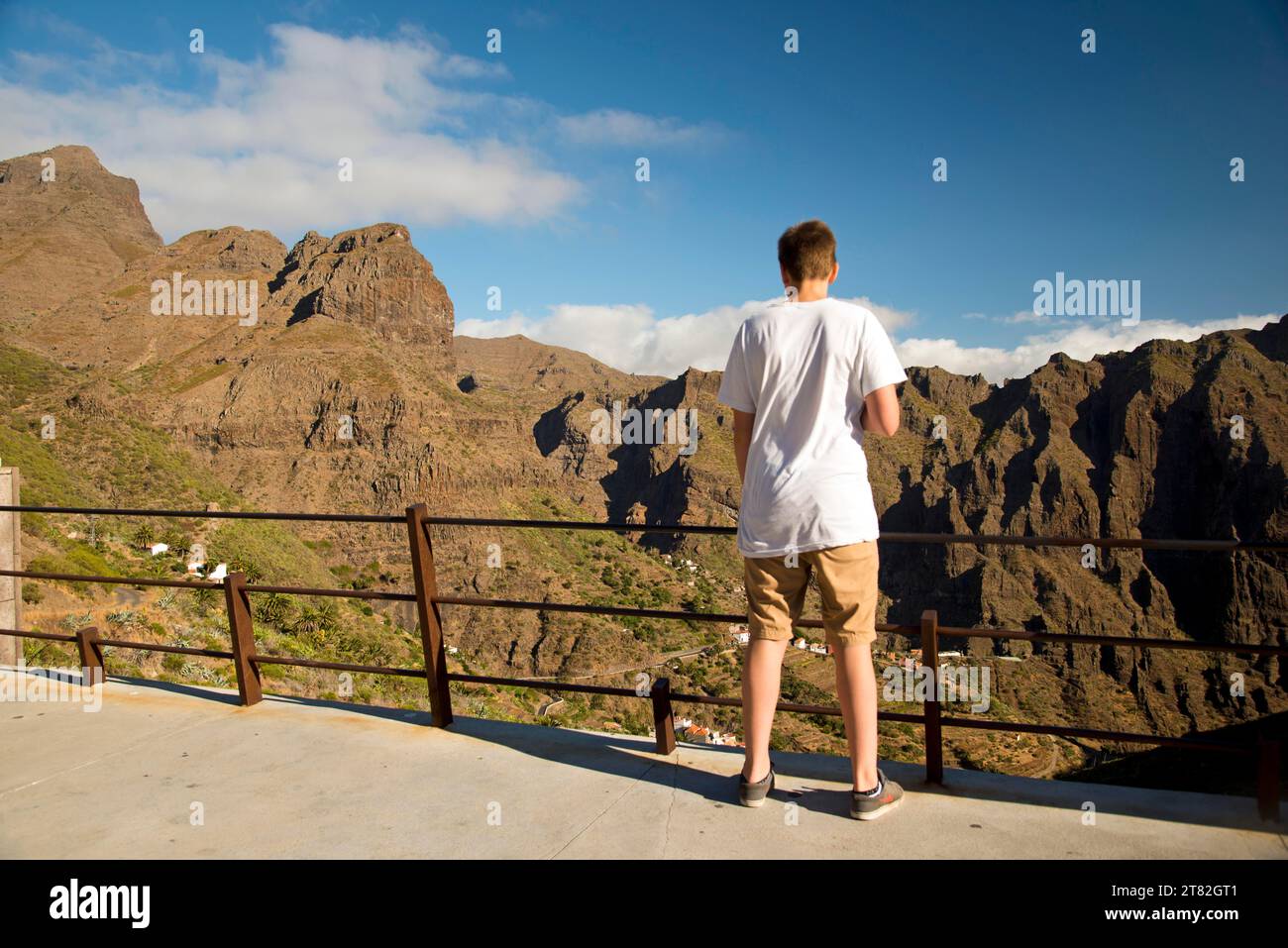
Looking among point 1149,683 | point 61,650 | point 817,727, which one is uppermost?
point 61,650

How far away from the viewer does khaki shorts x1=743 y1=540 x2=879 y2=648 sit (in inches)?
113

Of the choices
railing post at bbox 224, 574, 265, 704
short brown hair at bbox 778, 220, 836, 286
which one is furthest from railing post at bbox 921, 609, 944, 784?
railing post at bbox 224, 574, 265, 704

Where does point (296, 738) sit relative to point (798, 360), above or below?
below

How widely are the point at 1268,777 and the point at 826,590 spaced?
5.42 feet

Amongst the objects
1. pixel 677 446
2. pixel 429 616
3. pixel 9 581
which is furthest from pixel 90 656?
pixel 677 446

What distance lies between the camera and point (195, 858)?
296 centimetres

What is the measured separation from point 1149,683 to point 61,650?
66724 mm

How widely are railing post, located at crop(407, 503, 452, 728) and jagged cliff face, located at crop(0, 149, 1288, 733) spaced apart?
166ft

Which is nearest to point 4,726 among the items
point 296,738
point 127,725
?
point 127,725

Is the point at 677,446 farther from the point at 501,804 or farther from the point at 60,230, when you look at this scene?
the point at 501,804

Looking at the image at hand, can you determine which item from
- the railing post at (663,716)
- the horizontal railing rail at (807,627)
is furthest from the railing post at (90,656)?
the railing post at (663,716)

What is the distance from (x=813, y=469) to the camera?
2857 millimetres

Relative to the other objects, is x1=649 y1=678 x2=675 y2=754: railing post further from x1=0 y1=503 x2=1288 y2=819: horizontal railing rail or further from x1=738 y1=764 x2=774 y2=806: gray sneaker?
x1=738 y1=764 x2=774 y2=806: gray sneaker
